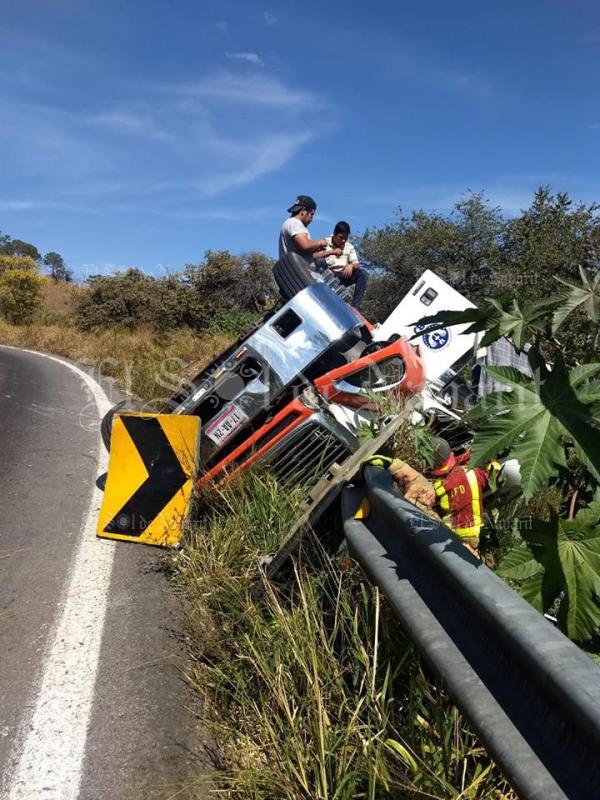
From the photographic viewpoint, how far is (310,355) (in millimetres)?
4812

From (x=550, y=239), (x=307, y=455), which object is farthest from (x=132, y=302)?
(x=307, y=455)

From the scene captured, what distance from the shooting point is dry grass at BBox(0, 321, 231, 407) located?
10328mm

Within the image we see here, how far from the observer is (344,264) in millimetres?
7398

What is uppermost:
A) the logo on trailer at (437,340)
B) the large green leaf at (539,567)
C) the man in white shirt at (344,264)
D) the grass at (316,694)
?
the man in white shirt at (344,264)

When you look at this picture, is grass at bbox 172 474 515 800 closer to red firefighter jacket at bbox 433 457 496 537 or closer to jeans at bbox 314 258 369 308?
red firefighter jacket at bbox 433 457 496 537

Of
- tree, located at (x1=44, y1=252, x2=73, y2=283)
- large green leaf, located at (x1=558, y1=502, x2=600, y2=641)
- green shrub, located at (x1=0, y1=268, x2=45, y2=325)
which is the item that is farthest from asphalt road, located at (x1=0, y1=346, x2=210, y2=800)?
tree, located at (x1=44, y1=252, x2=73, y2=283)

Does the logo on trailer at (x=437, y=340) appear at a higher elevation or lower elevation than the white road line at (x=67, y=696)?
higher

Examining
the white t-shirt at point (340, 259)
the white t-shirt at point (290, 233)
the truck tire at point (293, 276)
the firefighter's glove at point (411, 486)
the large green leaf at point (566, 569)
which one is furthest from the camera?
the white t-shirt at point (340, 259)

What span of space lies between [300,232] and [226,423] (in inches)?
102

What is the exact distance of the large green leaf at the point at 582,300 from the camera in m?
1.65

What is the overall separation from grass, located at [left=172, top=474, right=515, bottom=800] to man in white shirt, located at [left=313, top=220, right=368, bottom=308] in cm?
457

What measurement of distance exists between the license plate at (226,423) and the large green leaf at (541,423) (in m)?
3.22

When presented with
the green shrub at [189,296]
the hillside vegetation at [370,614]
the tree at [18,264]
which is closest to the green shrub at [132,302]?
the green shrub at [189,296]

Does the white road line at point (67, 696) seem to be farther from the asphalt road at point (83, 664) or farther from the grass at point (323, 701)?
the grass at point (323, 701)
